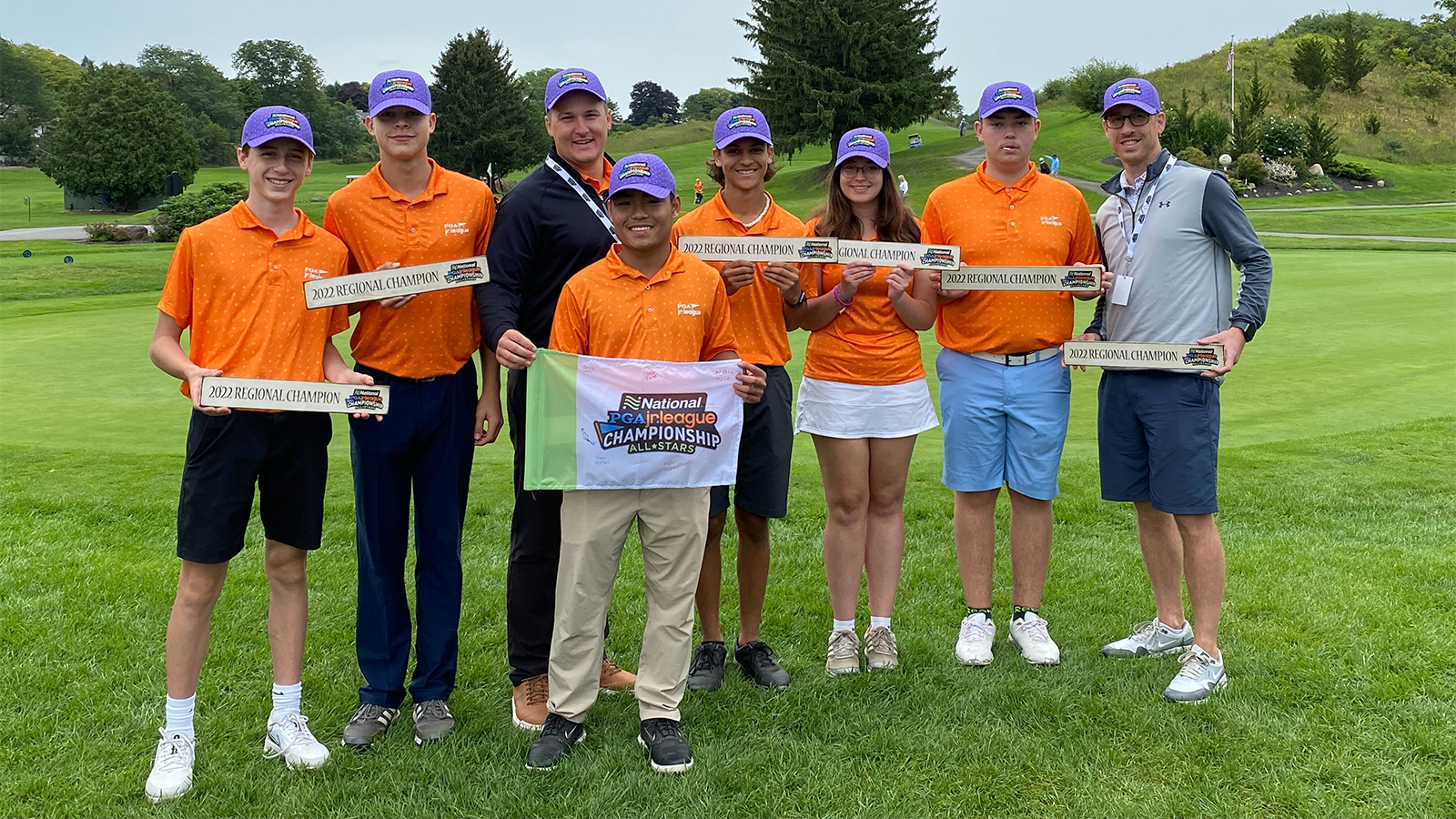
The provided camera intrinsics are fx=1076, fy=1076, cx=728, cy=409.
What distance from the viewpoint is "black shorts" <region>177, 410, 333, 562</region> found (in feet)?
11.6

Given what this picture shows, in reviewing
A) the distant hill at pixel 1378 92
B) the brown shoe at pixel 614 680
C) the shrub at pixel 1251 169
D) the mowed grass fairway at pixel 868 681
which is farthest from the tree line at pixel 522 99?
the brown shoe at pixel 614 680

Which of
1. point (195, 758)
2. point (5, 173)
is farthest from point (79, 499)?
point (5, 173)

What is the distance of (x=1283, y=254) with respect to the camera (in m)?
21.6

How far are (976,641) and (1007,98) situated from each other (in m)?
2.29

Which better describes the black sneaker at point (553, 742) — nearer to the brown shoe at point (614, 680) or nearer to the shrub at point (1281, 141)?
the brown shoe at point (614, 680)

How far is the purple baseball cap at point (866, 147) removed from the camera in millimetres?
4324

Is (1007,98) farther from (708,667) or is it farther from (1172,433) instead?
(708,667)

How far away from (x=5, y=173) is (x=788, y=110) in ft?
162

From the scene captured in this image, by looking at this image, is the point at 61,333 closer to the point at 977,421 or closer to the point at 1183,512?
the point at 977,421

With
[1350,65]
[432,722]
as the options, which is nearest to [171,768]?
[432,722]

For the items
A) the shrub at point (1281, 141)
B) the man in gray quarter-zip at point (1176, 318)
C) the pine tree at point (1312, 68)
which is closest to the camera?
the man in gray quarter-zip at point (1176, 318)

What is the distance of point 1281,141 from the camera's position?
38.6 metres

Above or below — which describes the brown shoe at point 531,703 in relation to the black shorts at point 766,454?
below

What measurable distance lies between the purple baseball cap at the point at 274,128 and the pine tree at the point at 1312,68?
175 ft
